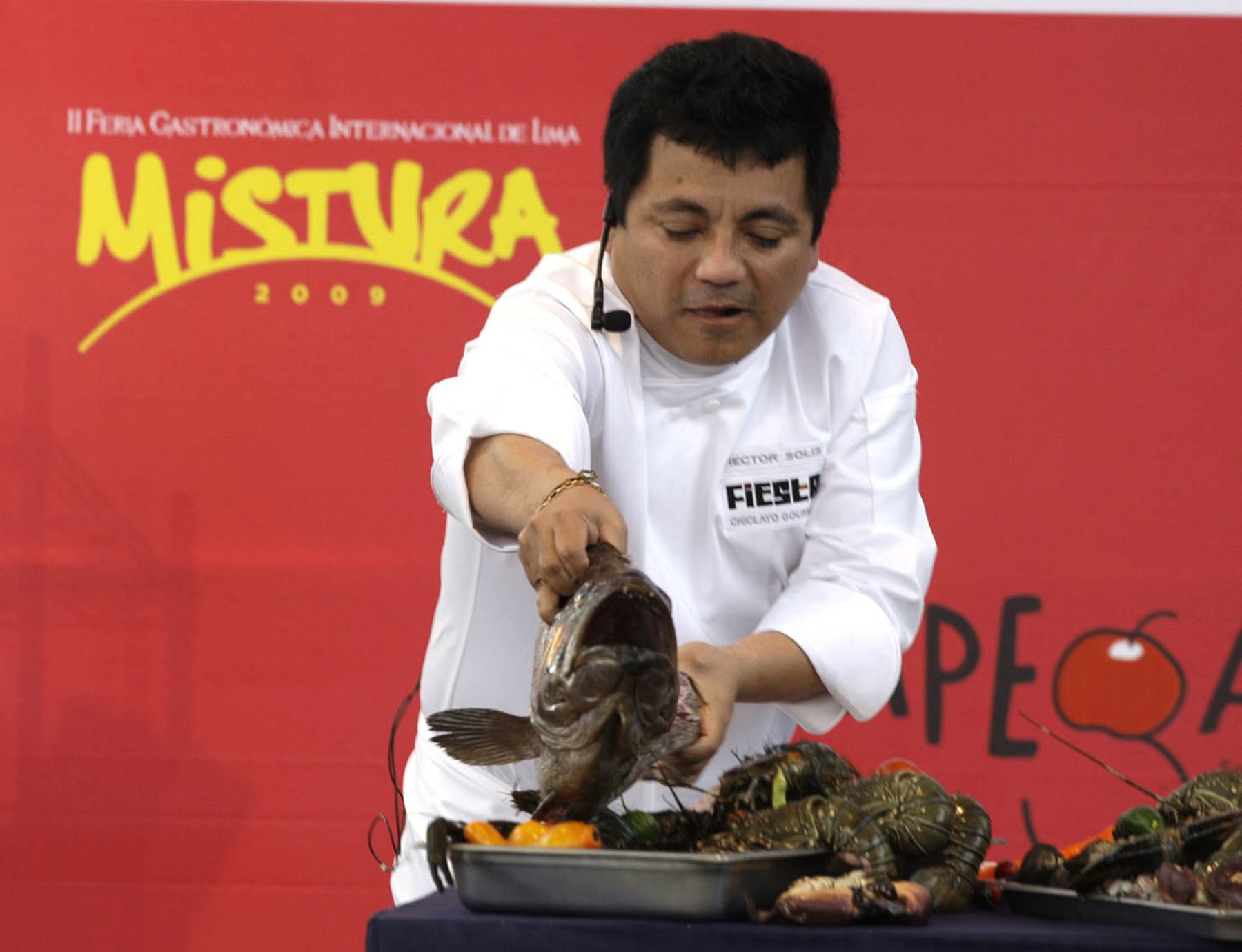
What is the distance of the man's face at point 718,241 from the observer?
1.36 metres

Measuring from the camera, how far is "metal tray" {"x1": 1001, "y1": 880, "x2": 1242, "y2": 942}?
912 mm

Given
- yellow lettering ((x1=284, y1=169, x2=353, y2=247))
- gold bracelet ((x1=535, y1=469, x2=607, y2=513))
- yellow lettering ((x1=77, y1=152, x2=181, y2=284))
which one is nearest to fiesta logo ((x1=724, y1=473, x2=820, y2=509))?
gold bracelet ((x1=535, y1=469, x2=607, y2=513))

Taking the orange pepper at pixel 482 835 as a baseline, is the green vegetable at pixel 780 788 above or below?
above

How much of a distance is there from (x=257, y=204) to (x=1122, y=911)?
194 centimetres

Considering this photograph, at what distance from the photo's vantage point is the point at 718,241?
1.37 metres

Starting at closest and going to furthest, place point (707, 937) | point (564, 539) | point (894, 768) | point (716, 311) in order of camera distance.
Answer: point (707, 937) < point (564, 539) < point (894, 768) < point (716, 311)

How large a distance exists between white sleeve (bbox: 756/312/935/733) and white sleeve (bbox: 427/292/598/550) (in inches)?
10.6

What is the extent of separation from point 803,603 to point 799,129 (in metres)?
0.44

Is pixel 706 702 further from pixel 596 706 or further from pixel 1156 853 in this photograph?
pixel 1156 853

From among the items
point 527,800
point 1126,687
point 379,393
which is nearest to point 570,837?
point 527,800

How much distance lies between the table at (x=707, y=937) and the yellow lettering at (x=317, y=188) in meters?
1.76

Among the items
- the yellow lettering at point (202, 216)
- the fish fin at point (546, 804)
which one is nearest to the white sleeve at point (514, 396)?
the fish fin at point (546, 804)

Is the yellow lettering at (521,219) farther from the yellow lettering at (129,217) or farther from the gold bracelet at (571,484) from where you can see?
the gold bracelet at (571,484)

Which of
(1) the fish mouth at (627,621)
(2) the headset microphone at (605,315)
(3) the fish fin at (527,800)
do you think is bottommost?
(3) the fish fin at (527,800)
